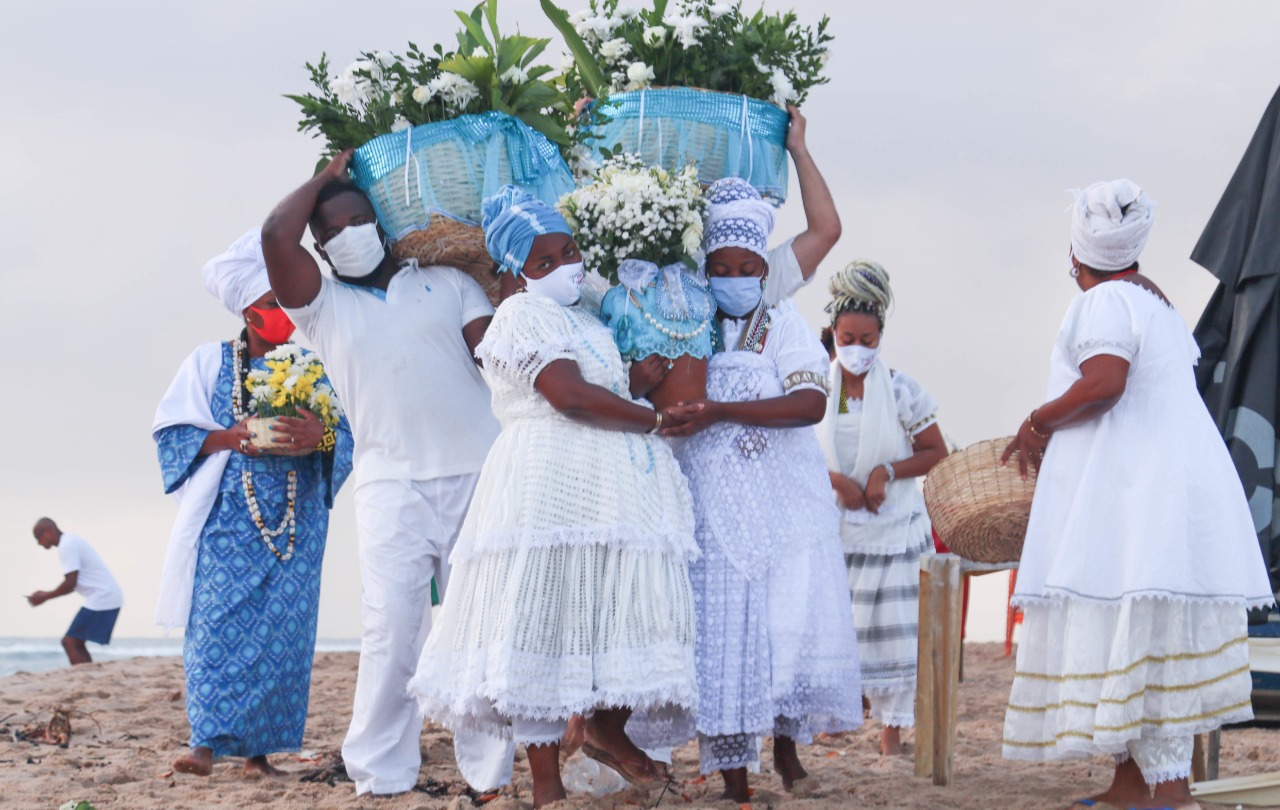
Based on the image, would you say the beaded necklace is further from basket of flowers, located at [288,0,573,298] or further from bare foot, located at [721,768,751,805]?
bare foot, located at [721,768,751,805]

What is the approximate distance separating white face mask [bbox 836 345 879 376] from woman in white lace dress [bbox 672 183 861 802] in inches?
75.7

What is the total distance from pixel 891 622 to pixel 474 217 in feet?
10.3

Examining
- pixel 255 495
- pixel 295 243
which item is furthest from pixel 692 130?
pixel 255 495

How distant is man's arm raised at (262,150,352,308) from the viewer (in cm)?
556

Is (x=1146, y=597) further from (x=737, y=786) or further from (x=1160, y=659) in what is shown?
(x=737, y=786)

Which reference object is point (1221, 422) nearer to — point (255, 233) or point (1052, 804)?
point (1052, 804)

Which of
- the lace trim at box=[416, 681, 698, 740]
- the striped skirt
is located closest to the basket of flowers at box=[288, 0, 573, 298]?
the lace trim at box=[416, 681, 698, 740]

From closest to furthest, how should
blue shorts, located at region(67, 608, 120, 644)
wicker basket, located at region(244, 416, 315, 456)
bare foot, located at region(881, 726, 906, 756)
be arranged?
wicker basket, located at region(244, 416, 315, 456)
bare foot, located at region(881, 726, 906, 756)
blue shorts, located at region(67, 608, 120, 644)

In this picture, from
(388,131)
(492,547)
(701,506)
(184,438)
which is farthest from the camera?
(184,438)

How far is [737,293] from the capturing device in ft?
17.9

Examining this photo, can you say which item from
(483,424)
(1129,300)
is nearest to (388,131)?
→ (483,424)

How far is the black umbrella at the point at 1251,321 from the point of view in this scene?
21.9 feet

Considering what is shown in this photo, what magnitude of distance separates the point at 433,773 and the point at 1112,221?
384cm

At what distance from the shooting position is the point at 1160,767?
16.6 ft
